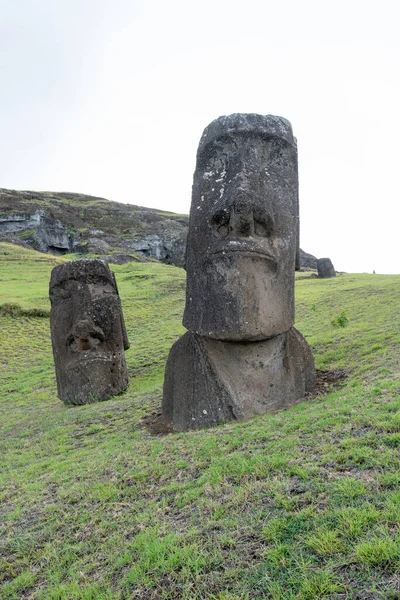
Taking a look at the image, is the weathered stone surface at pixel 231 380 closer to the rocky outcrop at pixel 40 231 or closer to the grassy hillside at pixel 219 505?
the grassy hillside at pixel 219 505

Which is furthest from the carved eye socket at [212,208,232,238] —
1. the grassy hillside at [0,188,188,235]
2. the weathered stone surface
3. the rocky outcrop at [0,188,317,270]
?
the grassy hillside at [0,188,188,235]

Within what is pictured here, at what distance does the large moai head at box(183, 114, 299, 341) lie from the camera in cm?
591

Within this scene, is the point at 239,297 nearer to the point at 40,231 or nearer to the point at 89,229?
the point at 40,231

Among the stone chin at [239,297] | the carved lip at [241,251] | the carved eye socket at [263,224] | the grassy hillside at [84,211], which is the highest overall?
the grassy hillside at [84,211]

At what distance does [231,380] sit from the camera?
6172 millimetres

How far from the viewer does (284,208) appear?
6.36 m

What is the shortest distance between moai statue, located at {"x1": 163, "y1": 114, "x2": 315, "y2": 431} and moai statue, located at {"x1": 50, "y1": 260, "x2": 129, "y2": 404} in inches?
138

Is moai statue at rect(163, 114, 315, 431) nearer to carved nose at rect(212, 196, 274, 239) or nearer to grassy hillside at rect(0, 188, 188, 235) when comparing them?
carved nose at rect(212, 196, 274, 239)

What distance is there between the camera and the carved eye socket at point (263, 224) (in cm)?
602

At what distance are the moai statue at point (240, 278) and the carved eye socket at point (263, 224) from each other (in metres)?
0.01

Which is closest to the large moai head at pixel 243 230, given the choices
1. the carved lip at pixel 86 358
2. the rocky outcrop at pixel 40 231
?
the carved lip at pixel 86 358

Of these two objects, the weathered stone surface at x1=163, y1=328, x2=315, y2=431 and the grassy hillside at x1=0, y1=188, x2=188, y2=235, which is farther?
the grassy hillside at x1=0, y1=188, x2=188, y2=235

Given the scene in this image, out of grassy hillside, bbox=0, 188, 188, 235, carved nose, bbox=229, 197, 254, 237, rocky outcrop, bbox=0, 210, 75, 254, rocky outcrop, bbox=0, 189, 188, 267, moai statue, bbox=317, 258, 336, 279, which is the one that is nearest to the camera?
carved nose, bbox=229, 197, 254, 237

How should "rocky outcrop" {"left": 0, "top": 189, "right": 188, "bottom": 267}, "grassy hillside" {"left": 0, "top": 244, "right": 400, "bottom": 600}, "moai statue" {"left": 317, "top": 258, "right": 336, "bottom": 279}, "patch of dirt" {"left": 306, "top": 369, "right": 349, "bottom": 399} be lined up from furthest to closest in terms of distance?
"rocky outcrop" {"left": 0, "top": 189, "right": 188, "bottom": 267} → "moai statue" {"left": 317, "top": 258, "right": 336, "bottom": 279} → "patch of dirt" {"left": 306, "top": 369, "right": 349, "bottom": 399} → "grassy hillside" {"left": 0, "top": 244, "right": 400, "bottom": 600}
